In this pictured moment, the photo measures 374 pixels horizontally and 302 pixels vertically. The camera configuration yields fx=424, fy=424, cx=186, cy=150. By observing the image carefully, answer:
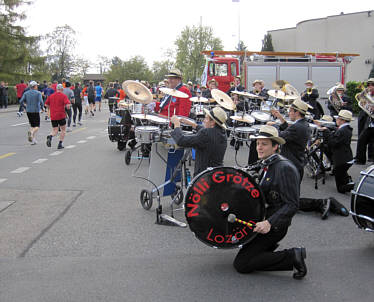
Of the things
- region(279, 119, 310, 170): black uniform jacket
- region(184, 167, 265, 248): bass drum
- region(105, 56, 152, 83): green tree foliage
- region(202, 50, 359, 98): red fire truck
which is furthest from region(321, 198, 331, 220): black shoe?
region(105, 56, 152, 83): green tree foliage

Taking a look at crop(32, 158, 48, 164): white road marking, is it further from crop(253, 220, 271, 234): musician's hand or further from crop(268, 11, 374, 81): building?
crop(268, 11, 374, 81): building

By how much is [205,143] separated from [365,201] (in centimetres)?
196

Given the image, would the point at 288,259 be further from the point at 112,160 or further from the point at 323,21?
the point at 323,21

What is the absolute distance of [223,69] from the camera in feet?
71.2

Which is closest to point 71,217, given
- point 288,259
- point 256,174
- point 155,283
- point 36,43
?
point 155,283

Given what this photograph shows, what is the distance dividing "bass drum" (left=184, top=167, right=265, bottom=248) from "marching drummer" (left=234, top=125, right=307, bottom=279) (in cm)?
15

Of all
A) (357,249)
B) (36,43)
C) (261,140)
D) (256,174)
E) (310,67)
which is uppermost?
(36,43)

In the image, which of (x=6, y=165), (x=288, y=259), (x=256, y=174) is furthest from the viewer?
(x=6, y=165)

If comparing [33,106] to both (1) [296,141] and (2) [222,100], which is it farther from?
(1) [296,141]

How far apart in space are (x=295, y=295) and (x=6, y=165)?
7984mm

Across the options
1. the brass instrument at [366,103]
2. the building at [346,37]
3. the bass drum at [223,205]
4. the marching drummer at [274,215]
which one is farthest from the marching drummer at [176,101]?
the building at [346,37]

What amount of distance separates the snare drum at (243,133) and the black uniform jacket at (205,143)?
3.31 meters

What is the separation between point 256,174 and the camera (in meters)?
4.63

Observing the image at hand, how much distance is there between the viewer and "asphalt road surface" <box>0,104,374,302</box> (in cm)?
386
